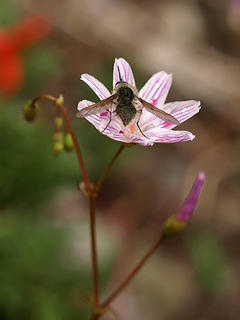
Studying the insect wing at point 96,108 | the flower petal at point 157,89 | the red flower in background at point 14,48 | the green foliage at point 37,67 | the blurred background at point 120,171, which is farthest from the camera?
the green foliage at point 37,67

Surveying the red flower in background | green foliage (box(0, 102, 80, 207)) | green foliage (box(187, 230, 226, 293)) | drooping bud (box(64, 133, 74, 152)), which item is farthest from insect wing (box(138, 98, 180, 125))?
green foliage (box(187, 230, 226, 293))

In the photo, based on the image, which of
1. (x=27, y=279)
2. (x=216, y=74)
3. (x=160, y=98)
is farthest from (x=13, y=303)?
(x=216, y=74)

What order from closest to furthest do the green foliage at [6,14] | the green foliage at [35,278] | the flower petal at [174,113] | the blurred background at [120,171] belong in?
the flower petal at [174,113]
the green foliage at [35,278]
the blurred background at [120,171]
the green foliage at [6,14]

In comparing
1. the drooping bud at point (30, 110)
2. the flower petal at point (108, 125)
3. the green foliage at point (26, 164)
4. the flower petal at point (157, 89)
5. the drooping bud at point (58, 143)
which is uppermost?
the flower petal at point (157, 89)

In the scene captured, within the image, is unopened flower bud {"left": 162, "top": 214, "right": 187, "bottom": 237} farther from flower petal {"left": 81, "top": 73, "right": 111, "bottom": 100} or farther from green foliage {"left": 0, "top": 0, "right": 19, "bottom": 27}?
green foliage {"left": 0, "top": 0, "right": 19, "bottom": 27}

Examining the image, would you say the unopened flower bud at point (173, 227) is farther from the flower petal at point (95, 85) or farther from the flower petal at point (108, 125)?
the flower petal at point (95, 85)

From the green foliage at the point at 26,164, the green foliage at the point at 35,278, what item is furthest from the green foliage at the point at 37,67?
the green foliage at the point at 35,278

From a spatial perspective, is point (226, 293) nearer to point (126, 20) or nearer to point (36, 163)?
point (36, 163)
